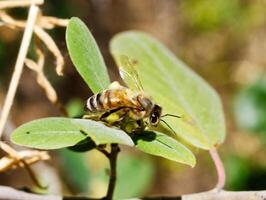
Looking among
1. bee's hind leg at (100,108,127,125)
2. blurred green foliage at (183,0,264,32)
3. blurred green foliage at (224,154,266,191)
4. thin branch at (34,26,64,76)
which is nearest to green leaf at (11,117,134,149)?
bee's hind leg at (100,108,127,125)

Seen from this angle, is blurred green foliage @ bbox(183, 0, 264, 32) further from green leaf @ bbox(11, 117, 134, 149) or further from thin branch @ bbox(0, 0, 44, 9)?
green leaf @ bbox(11, 117, 134, 149)

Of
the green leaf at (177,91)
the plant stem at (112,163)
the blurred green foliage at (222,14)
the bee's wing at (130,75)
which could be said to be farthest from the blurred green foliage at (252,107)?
the blurred green foliage at (222,14)

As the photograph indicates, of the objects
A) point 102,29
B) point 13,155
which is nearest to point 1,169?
point 13,155

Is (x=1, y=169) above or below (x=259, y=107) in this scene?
above

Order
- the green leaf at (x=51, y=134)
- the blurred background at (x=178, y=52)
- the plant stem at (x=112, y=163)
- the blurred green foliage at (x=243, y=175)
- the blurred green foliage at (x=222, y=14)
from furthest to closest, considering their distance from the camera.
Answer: the blurred green foliage at (x=222, y=14), the blurred background at (x=178, y=52), the blurred green foliage at (x=243, y=175), the plant stem at (x=112, y=163), the green leaf at (x=51, y=134)

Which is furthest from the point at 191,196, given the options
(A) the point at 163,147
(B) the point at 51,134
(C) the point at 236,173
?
(C) the point at 236,173

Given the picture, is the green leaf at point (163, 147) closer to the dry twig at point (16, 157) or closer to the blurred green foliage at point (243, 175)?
the dry twig at point (16, 157)

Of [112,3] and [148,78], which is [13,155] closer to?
[148,78]
